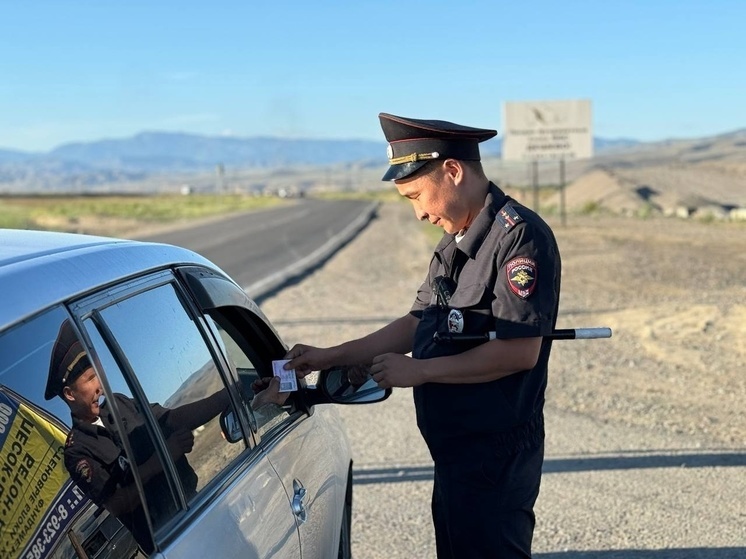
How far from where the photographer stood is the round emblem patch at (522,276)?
2717 mm

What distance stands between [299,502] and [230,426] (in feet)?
1.19

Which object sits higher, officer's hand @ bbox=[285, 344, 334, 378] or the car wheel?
officer's hand @ bbox=[285, 344, 334, 378]

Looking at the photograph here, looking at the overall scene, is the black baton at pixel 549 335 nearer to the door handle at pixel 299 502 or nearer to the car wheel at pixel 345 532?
the door handle at pixel 299 502

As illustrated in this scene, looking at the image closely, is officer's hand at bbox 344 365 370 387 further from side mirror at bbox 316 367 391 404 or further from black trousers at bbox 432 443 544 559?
black trousers at bbox 432 443 544 559

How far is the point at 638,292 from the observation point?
50.8 feet

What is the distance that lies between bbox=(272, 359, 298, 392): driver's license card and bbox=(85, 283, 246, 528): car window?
0.43 meters

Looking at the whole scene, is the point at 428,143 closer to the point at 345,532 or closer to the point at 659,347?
the point at 345,532

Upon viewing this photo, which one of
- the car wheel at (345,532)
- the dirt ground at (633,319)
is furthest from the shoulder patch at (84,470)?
the dirt ground at (633,319)

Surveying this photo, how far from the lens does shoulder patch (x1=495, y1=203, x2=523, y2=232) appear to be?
9.19ft

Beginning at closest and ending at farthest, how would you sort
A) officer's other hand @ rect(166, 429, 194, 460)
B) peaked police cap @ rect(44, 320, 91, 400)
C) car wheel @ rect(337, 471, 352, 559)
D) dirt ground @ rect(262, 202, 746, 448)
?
peaked police cap @ rect(44, 320, 91, 400) < officer's other hand @ rect(166, 429, 194, 460) < car wheel @ rect(337, 471, 352, 559) < dirt ground @ rect(262, 202, 746, 448)

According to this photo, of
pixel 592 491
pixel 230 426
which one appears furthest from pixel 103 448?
pixel 592 491

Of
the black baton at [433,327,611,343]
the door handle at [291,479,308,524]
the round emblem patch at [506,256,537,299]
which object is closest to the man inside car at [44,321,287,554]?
the door handle at [291,479,308,524]

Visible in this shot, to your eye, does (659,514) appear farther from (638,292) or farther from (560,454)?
(638,292)

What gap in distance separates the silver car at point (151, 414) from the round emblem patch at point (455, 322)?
0.43m
